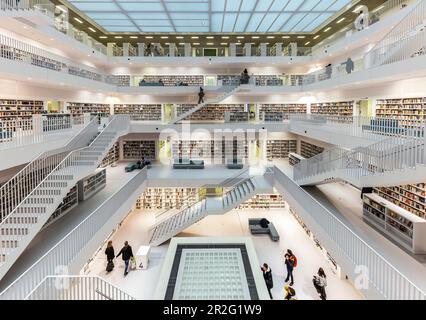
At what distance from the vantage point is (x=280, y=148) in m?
21.1

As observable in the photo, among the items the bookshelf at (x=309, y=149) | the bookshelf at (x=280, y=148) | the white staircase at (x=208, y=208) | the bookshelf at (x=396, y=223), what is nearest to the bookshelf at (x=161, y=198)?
the white staircase at (x=208, y=208)

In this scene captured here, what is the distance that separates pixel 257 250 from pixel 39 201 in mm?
8454

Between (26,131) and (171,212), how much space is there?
9.02 metres

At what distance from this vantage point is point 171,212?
1641 cm

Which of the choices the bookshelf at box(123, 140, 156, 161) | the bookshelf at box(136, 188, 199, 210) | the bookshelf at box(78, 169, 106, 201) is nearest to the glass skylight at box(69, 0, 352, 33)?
the bookshelf at box(123, 140, 156, 161)

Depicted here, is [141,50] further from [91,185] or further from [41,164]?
[41,164]

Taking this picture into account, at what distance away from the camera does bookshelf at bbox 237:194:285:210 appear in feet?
59.2

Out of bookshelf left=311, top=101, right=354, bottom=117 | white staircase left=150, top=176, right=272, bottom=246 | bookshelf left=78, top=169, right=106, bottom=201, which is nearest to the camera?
bookshelf left=78, top=169, right=106, bottom=201

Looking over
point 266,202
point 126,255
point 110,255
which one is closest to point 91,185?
point 110,255

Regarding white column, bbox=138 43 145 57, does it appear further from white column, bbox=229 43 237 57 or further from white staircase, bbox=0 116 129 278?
white staircase, bbox=0 116 129 278

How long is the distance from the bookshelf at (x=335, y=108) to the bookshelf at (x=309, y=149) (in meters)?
2.09

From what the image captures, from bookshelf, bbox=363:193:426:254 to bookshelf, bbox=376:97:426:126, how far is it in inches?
104

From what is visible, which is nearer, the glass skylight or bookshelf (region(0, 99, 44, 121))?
bookshelf (region(0, 99, 44, 121))
